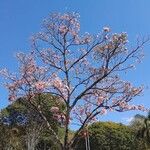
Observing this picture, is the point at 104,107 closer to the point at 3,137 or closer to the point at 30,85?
the point at 30,85

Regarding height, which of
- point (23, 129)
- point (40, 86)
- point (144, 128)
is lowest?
point (40, 86)

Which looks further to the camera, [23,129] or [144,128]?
[144,128]

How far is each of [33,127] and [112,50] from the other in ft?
120

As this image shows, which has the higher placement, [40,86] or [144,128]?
[144,128]

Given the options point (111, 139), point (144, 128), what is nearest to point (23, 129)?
point (111, 139)

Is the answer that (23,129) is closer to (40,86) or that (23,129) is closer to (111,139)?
(111,139)

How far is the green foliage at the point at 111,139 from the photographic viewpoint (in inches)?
2931

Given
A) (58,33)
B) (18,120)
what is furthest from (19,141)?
(58,33)

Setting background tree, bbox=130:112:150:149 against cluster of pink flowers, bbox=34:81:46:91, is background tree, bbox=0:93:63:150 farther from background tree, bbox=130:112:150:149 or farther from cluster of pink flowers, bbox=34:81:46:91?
cluster of pink flowers, bbox=34:81:46:91

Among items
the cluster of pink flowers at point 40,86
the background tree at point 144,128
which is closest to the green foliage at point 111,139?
the background tree at point 144,128

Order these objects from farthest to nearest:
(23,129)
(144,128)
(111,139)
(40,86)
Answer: (111,139), (144,128), (23,129), (40,86)

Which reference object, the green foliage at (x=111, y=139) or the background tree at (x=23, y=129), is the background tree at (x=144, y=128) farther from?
the background tree at (x=23, y=129)

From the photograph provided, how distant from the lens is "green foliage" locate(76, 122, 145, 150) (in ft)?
244

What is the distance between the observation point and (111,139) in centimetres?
7600
